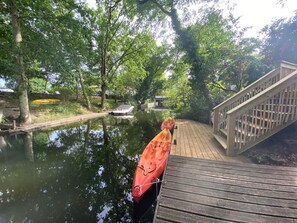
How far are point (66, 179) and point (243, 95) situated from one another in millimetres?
5724

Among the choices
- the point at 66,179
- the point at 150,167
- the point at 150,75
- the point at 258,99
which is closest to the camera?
the point at 258,99

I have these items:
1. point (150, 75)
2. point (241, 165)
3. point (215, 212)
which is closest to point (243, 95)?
point (241, 165)

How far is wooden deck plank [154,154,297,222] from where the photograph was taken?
2059 millimetres

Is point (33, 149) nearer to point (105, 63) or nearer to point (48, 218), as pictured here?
point (48, 218)

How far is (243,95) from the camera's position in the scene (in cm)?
547

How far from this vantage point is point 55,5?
40.9ft

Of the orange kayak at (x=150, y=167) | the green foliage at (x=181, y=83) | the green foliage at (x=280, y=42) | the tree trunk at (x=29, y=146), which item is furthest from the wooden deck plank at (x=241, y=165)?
the green foliage at (x=181, y=83)

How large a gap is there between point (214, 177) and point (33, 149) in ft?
21.1

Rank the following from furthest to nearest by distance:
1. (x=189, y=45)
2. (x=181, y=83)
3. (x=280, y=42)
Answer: (x=181, y=83), (x=189, y=45), (x=280, y=42)

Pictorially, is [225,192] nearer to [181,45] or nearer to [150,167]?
[150,167]

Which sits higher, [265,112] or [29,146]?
[265,112]

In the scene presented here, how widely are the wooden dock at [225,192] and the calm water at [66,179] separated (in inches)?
39.0

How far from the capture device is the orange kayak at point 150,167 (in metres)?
3.10

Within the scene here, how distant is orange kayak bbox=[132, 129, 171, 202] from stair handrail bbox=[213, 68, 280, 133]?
214 cm
